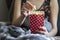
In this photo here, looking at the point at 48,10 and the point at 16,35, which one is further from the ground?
the point at 48,10

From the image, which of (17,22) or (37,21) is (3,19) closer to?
(17,22)

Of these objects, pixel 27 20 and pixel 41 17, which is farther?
pixel 27 20

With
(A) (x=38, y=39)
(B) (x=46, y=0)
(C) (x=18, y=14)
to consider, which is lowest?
(A) (x=38, y=39)

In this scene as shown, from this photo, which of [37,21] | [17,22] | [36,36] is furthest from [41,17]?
[17,22]

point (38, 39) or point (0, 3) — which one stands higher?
point (0, 3)

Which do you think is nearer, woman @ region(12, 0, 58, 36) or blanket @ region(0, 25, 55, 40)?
blanket @ region(0, 25, 55, 40)

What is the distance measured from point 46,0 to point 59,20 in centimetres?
21

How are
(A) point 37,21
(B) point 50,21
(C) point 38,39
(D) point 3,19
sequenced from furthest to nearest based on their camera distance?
1. (D) point 3,19
2. (B) point 50,21
3. (A) point 37,21
4. (C) point 38,39

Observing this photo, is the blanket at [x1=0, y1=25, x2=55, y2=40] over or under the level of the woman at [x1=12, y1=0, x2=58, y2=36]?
under

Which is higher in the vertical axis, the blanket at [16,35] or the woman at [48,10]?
the woman at [48,10]

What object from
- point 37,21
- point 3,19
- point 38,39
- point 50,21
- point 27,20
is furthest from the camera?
point 3,19

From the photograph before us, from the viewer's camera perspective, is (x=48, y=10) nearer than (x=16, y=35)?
No

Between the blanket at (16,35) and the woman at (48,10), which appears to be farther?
the woman at (48,10)

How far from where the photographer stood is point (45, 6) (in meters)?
1.46
